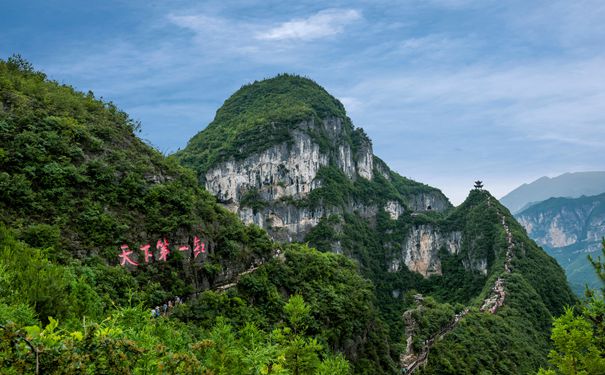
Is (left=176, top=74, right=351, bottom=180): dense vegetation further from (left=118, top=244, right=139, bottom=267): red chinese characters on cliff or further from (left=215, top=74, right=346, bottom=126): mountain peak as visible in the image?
(left=118, top=244, right=139, bottom=267): red chinese characters on cliff

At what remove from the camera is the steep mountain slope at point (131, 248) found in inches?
400

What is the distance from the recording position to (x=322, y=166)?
281ft

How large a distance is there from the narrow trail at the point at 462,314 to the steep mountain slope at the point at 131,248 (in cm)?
257

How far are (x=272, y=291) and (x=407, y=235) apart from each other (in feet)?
224

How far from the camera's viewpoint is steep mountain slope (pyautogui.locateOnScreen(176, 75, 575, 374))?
197 ft

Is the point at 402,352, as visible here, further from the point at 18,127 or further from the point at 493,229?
the point at 493,229

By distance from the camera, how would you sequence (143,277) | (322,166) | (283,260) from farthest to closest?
(322,166), (283,260), (143,277)

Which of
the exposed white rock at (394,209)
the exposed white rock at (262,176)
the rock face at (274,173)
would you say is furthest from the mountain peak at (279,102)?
the exposed white rock at (394,209)

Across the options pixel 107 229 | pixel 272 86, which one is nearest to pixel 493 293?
pixel 107 229

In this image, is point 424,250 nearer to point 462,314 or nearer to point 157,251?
point 462,314

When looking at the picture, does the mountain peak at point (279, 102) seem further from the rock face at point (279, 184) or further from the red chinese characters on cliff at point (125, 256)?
the red chinese characters on cliff at point (125, 256)

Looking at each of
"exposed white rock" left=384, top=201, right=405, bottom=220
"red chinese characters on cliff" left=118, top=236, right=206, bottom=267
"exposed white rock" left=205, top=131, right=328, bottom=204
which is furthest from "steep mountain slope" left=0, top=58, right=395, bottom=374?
"exposed white rock" left=384, top=201, right=405, bottom=220

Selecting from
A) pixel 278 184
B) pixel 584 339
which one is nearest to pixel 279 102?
pixel 278 184

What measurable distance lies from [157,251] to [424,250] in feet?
242
